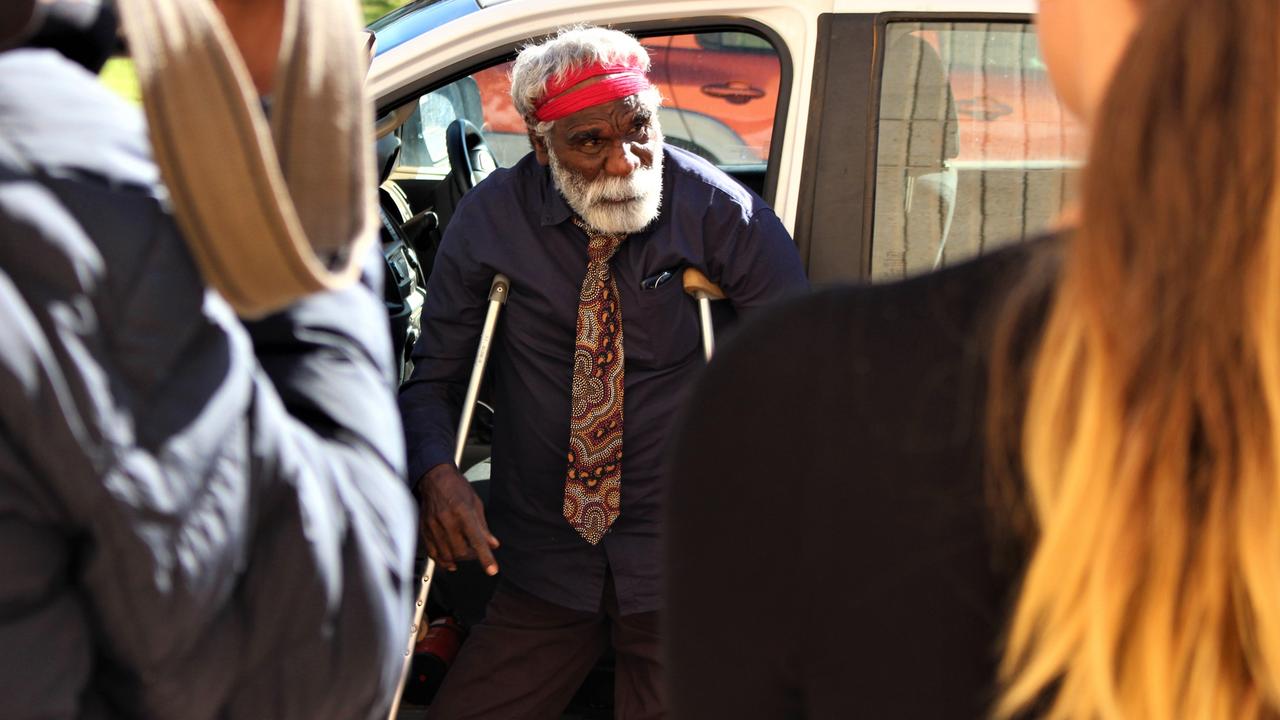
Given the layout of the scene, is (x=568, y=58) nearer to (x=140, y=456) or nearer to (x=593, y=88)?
(x=593, y=88)

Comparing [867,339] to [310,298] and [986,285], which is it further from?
[310,298]

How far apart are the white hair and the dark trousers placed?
4.42ft

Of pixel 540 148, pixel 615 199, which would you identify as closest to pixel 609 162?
pixel 615 199

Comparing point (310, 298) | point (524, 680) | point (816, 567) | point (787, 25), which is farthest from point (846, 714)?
point (787, 25)

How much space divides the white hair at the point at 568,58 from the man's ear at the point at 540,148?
4 cm

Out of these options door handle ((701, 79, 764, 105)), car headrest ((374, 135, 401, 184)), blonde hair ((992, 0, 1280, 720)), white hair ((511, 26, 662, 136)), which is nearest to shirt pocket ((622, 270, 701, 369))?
white hair ((511, 26, 662, 136))

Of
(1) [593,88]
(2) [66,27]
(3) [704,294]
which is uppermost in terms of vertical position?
(2) [66,27]

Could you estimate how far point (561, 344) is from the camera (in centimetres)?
347

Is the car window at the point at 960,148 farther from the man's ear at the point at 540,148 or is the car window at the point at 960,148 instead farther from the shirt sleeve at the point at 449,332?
the shirt sleeve at the point at 449,332

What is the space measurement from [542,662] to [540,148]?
1435 mm

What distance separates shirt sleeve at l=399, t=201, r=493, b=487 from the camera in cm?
350

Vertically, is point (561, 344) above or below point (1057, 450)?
below

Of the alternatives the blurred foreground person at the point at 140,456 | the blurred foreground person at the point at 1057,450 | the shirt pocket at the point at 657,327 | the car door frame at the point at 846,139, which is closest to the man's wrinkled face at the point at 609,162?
the shirt pocket at the point at 657,327

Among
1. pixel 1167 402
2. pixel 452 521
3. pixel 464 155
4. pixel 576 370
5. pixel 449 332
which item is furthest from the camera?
pixel 464 155
